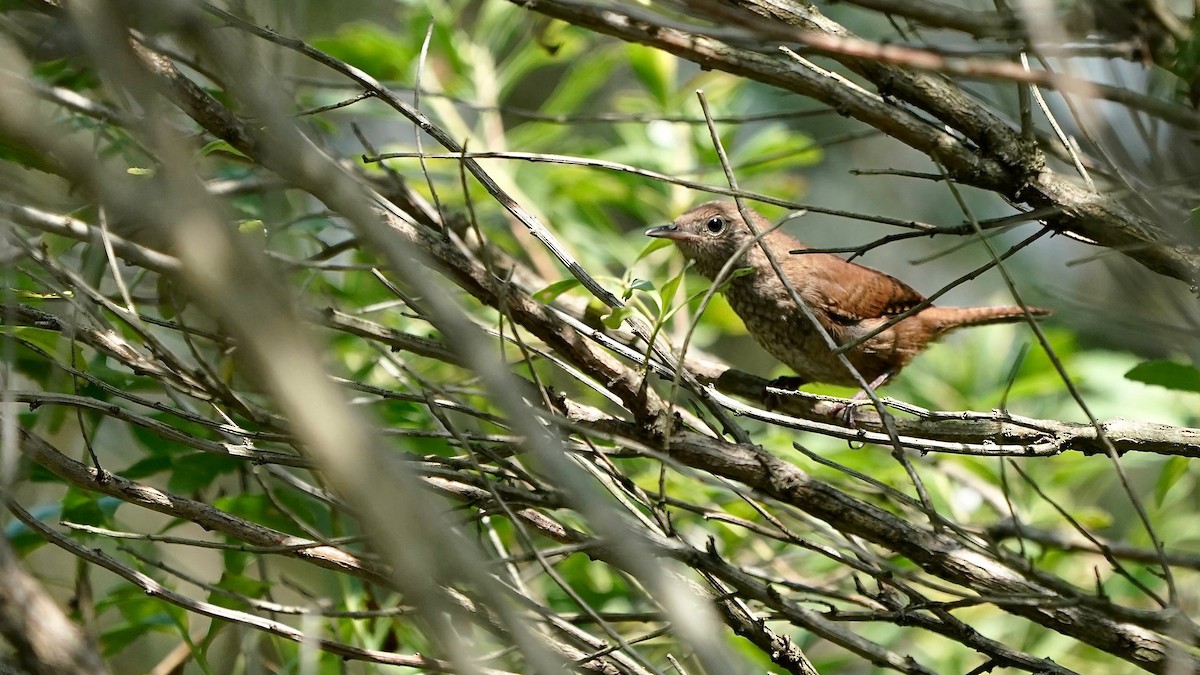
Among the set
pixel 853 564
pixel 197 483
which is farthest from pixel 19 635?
pixel 853 564

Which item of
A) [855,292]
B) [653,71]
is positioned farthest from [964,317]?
[653,71]

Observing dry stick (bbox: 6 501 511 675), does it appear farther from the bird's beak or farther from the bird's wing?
the bird's wing

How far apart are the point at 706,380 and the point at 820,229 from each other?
347 inches

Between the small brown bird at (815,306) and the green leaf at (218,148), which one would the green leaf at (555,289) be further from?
the small brown bird at (815,306)

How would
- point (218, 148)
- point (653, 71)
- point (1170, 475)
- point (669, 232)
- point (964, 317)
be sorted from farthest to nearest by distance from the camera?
point (964, 317) → point (653, 71) → point (669, 232) → point (1170, 475) → point (218, 148)

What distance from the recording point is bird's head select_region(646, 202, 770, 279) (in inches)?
170

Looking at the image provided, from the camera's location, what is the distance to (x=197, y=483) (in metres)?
2.60

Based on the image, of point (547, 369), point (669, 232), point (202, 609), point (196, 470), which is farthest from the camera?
point (547, 369)

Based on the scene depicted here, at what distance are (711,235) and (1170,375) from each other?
2.15 meters

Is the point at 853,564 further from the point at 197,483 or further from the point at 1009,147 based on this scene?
the point at 197,483

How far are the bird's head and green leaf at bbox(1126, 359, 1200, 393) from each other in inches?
74.9

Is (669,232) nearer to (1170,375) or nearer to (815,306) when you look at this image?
(815,306)

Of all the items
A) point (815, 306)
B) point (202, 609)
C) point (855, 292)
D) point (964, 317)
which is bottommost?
point (202, 609)

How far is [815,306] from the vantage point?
4.46 meters
